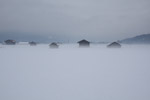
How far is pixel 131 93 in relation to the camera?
245 inches

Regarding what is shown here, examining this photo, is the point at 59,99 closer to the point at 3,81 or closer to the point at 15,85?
the point at 15,85

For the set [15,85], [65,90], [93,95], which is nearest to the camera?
[93,95]

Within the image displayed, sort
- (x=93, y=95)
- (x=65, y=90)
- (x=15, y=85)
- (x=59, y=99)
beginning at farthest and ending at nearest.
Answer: (x=15, y=85)
(x=65, y=90)
(x=93, y=95)
(x=59, y=99)

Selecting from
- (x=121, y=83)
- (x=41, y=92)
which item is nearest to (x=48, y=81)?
(x=41, y=92)

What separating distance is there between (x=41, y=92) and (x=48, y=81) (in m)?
1.76

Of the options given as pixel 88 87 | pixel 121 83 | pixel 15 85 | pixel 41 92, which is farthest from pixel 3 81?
pixel 121 83

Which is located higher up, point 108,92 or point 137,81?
point 137,81

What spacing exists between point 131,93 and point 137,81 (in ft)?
7.13

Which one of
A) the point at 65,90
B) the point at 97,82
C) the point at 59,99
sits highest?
the point at 97,82

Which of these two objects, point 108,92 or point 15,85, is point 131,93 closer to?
point 108,92

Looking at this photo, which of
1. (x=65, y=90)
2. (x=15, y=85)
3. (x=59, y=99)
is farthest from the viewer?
(x=15, y=85)

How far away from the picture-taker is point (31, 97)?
228 inches

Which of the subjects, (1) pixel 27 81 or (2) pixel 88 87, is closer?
(2) pixel 88 87

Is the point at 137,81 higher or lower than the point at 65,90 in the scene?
higher
